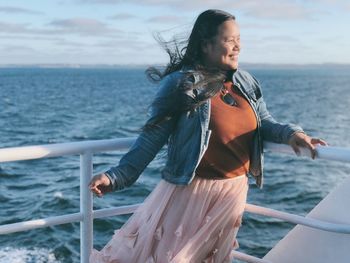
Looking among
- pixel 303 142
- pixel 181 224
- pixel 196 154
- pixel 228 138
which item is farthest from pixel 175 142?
pixel 303 142

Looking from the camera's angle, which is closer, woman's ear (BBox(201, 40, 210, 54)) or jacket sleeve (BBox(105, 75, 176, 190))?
jacket sleeve (BBox(105, 75, 176, 190))

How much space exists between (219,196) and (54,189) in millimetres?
11906

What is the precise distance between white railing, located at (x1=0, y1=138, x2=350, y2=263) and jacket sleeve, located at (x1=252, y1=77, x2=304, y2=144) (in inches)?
1.7

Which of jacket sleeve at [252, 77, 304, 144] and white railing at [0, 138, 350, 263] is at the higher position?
jacket sleeve at [252, 77, 304, 144]

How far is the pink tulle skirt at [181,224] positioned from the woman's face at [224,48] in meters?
0.54

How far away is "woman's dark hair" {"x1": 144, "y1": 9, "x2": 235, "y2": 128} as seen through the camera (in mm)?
2705

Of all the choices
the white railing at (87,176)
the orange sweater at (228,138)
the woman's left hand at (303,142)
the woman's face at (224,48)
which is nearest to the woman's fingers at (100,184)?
the white railing at (87,176)

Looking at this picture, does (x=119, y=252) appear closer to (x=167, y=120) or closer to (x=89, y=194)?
(x=89, y=194)

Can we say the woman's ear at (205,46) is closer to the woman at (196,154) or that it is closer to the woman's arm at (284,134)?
the woman at (196,154)

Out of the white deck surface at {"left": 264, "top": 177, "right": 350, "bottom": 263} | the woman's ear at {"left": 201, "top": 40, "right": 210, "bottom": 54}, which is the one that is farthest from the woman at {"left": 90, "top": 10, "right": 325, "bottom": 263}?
the white deck surface at {"left": 264, "top": 177, "right": 350, "bottom": 263}

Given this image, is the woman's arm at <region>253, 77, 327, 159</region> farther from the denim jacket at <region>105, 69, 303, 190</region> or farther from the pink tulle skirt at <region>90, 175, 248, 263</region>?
the pink tulle skirt at <region>90, 175, 248, 263</region>

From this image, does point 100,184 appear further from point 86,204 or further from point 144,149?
point 86,204

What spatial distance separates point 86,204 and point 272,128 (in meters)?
0.98

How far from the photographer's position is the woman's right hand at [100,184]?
2.63 metres
